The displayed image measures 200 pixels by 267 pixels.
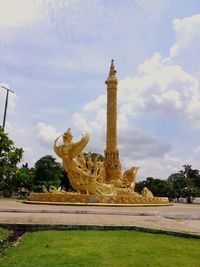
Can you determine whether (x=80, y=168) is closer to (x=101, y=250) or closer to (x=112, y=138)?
(x=112, y=138)

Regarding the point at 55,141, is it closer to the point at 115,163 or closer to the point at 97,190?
the point at 97,190

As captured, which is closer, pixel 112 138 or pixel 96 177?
pixel 96 177

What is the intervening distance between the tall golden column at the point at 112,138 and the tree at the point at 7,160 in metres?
24.5

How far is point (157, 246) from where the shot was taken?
805 centimetres

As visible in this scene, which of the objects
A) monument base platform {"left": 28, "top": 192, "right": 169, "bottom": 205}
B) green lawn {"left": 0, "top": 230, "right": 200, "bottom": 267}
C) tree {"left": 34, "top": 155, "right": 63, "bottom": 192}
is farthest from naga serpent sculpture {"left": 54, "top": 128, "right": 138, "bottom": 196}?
tree {"left": 34, "top": 155, "right": 63, "bottom": 192}

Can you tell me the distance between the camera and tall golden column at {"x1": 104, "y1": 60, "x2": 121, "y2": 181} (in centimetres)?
3269

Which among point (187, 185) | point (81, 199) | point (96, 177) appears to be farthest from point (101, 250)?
point (187, 185)

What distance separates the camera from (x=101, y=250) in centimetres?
751

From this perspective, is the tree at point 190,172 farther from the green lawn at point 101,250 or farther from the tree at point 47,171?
the green lawn at point 101,250

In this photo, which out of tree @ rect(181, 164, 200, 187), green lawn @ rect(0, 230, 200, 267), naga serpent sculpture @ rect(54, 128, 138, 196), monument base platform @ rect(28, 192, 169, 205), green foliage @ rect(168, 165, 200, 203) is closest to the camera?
green lawn @ rect(0, 230, 200, 267)

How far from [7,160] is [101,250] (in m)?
2.81

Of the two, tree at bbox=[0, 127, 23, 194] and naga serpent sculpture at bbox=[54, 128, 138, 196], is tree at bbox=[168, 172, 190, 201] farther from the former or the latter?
tree at bbox=[0, 127, 23, 194]

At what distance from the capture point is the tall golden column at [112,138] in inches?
1287

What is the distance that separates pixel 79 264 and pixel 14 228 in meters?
4.39
